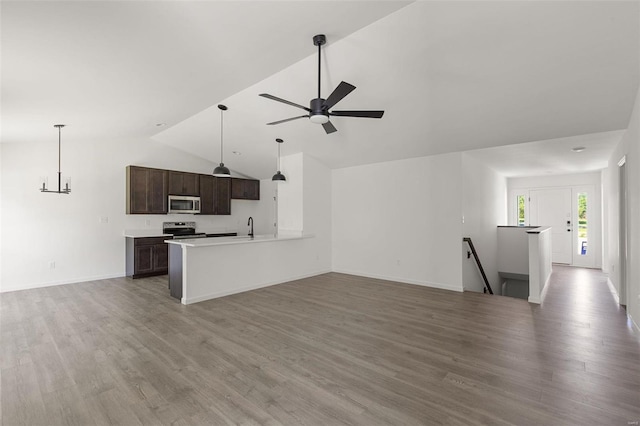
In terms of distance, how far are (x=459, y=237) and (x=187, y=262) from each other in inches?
180

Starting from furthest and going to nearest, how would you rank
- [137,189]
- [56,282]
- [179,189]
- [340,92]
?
1. [179,189]
2. [137,189]
3. [56,282]
4. [340,92]

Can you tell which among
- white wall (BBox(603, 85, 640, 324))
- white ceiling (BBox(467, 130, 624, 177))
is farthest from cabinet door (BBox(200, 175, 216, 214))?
white wall (BBox(603, 85, 640, 324))

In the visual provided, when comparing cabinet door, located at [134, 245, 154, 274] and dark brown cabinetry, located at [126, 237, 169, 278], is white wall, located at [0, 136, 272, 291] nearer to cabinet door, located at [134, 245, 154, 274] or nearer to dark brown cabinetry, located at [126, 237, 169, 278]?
dark brown cabinetry, located at [126, 237, 169, 278]

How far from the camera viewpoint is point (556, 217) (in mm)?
8094

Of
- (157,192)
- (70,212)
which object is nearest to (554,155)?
(157,192)

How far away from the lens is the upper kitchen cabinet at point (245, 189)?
8.38 meters

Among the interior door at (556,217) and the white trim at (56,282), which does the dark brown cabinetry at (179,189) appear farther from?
the interior door at (556,217)

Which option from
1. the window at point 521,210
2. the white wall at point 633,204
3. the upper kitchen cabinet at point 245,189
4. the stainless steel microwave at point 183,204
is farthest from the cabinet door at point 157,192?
the window at point 521,210

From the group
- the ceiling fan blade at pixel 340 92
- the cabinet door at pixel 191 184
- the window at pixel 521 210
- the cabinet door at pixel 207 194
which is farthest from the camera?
the window at pixel 521 210

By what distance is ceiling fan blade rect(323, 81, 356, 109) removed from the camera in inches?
99.1

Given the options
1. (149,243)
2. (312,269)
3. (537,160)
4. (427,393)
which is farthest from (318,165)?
(427,393)

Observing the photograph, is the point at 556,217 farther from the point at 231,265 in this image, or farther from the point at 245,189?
the point at 245,189

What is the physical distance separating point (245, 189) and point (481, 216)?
20.2 feet

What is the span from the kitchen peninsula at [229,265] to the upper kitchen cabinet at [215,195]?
2.62 meters
